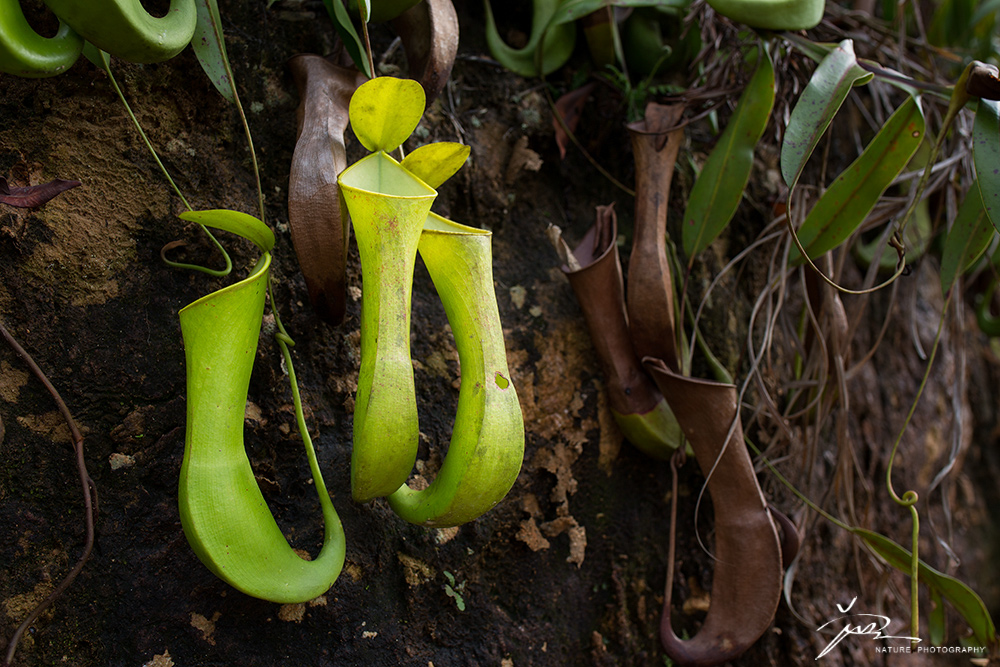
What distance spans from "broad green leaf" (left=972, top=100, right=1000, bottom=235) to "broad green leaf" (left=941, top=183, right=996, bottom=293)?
0.11 metres

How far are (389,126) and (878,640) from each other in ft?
4.45

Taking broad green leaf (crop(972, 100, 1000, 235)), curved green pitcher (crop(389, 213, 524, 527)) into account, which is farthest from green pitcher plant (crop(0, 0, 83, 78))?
broad green leaf (crop(972, 100, 1000, 235))

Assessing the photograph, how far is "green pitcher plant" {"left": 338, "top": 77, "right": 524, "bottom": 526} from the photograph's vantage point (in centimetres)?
59

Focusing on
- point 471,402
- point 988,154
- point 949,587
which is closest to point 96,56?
point 471,402

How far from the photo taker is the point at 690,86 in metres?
1.16

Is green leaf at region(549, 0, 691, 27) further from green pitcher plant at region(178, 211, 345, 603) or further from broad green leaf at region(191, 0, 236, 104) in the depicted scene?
green pitcher plant at region(178, 211, 345, 603)

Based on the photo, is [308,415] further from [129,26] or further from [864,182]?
[864,182]

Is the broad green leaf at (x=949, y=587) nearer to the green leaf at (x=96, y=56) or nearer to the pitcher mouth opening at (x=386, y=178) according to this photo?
the pitcher mouth opening at (x=386, y=178)

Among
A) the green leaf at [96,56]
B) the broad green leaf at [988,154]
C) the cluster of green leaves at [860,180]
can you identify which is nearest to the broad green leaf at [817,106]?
the cluster of green leaves at [860,180]

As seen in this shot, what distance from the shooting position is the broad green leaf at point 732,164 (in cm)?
95

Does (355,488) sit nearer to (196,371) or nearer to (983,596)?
(196,371)

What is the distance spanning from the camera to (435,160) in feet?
2.35

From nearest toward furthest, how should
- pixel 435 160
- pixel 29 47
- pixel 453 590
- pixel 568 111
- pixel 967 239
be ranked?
1. pixel 29 47
2. pixel 435 160
3. pixel 453 590
4. pixel 967 239
5. pixel 568 111

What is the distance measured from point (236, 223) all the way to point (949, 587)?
1.10m
